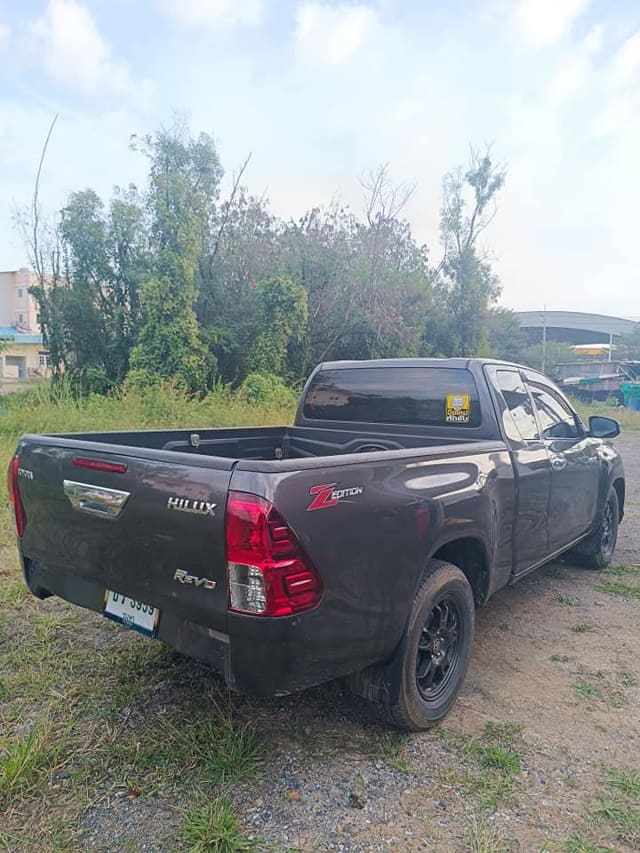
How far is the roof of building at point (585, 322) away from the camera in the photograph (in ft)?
174

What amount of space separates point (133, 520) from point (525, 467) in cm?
239

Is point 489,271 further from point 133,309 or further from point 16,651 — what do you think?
point 16,651

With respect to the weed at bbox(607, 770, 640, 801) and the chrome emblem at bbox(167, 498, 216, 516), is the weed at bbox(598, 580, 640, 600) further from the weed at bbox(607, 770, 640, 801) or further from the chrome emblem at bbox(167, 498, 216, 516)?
the chrome emblem at bbox(167, 498, 216, 516)

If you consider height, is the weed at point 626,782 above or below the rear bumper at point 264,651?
below

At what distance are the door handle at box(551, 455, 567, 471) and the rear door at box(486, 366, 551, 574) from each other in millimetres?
81

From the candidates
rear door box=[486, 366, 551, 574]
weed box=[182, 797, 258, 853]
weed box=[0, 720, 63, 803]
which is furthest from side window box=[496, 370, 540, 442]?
weed box=[0, 720, 63, 803]

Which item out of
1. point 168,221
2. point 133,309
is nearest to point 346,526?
point 168,221

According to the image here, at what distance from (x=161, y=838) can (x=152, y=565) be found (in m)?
0.96

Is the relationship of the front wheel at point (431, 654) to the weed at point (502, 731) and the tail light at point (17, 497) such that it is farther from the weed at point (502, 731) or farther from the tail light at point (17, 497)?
the tail light at point (17, 497)

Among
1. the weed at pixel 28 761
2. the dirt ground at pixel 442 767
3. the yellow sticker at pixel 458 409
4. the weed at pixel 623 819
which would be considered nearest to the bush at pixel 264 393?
the yellow sticker at pixel 458 409

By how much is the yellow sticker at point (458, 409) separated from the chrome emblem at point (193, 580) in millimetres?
2122

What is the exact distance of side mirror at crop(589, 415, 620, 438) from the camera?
4.85m

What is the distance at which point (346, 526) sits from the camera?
226 cm

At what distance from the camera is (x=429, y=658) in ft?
9.51
